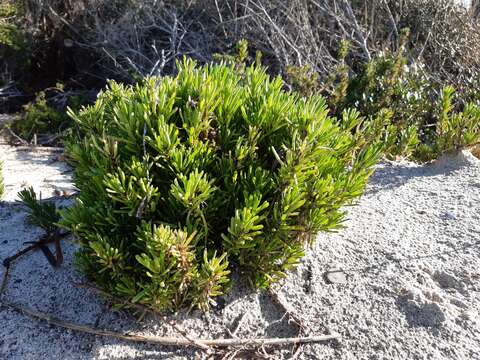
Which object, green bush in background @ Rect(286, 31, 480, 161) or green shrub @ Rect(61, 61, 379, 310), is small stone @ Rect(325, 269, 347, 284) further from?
green bush in background @ Rect(286, 31, 480, 161)

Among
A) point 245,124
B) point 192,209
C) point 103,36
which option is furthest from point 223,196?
point 103,36

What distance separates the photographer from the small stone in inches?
94.3

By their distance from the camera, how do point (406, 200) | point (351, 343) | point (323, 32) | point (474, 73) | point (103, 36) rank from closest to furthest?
point (351, 343) < point (406, 200) < point (474, 73) < point (323, 32) < point (103, 36)

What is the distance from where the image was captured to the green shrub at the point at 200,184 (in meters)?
1.83

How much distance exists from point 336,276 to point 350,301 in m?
0.17

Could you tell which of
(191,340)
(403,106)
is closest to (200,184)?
(191,340)

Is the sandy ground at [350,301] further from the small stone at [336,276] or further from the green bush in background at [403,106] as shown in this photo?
the green bush in background at [403,106]

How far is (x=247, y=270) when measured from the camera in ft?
7.14

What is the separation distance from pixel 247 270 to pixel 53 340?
37.0 inches

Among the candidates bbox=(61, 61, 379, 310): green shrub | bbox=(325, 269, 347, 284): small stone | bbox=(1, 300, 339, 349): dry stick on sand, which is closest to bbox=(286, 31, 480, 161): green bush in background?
bbox=(325, 269, 347, 284): small stone

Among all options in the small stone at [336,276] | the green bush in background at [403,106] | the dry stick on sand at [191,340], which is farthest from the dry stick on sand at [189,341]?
the green bush in background at [403,106]

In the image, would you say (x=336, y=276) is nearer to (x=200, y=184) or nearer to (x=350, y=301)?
(x=350, y=301)

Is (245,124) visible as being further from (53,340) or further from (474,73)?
(474,73)

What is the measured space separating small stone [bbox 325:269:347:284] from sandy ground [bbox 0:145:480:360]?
0.02 metres
